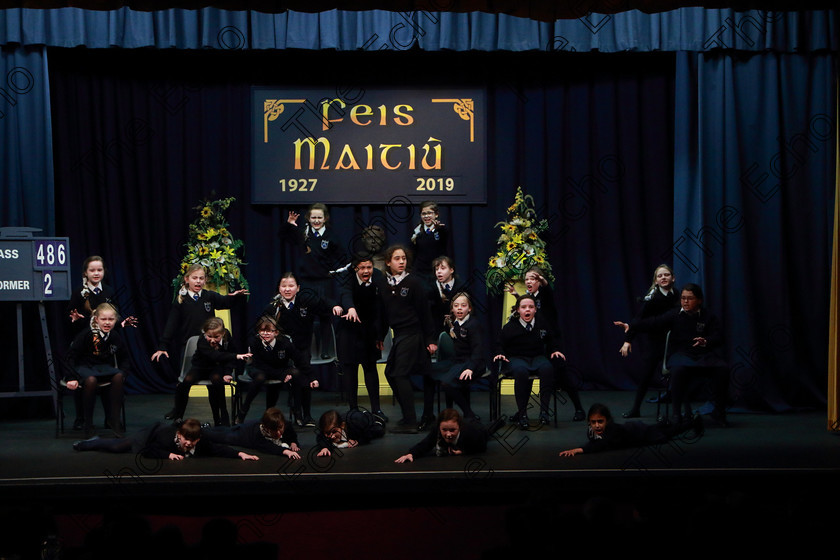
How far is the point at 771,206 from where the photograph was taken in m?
7.49

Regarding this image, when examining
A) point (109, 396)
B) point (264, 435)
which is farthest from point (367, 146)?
point (264, 435)

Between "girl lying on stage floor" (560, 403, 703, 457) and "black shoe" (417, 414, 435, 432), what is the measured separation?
45.6 inches

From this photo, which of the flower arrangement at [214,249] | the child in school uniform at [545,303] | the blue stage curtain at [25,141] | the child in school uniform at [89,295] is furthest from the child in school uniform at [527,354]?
the blue stage curtain at [25,141]

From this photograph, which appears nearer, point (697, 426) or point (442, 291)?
point (697, 426)

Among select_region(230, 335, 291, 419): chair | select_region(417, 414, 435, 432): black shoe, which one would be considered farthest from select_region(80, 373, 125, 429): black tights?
select_region(417, 414, 435, 432): black shoe

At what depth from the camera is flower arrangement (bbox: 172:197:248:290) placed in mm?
7883

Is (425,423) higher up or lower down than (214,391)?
lower down

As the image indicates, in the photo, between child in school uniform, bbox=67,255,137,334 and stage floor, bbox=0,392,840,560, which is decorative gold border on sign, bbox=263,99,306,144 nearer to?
child in school uniform, bbox=67,255,137,334

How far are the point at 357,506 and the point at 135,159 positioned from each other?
5.00 meters

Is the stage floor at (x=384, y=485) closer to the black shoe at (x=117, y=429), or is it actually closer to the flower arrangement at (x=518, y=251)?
the black shoe at (x=117, y=429)

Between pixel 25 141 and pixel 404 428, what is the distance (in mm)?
3896

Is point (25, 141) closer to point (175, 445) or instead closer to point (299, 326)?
point (299, 326)

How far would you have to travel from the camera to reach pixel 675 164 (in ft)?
26.0

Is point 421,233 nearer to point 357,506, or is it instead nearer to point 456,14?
point 456,14
